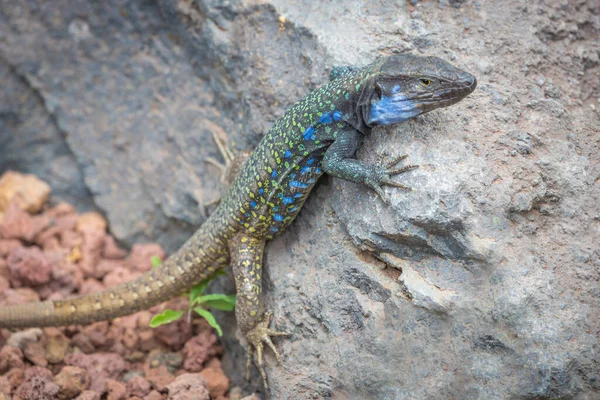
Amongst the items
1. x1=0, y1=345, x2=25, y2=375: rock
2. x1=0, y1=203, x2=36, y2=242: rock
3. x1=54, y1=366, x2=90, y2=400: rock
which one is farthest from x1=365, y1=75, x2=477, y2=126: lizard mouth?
x1=0, y1=203, x2=36, y2=242: rock

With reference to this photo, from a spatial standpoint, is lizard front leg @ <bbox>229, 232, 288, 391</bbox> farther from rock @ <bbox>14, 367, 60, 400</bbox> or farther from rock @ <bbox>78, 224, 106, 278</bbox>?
rock @ <bbox>78, 224, 106, 278</bbox>

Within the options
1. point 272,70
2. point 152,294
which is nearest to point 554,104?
point 272,70

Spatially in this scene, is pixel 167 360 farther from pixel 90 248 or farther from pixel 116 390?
pixel 90 248

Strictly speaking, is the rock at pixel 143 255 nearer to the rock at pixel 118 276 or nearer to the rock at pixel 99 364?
the rock at pixel 118 276

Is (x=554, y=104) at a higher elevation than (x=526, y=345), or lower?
higher

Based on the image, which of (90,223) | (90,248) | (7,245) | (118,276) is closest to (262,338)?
(118,276)

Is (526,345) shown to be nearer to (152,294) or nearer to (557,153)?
(557,153)
